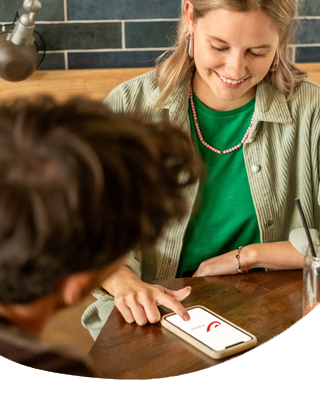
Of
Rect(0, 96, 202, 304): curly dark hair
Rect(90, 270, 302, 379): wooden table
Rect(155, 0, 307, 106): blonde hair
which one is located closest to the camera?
Rect(0, 96, 202, 304): curly dark hair

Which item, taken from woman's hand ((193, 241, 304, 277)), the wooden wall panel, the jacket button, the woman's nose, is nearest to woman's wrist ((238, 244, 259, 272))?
woman's hand ((193, 241, 304, 277))

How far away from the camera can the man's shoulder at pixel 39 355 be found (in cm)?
25

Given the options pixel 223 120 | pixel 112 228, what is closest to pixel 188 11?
pixel 223 120

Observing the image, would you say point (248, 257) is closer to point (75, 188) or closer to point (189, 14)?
point (189, 14)

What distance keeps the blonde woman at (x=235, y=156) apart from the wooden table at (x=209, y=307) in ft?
0.30

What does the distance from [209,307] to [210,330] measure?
49 mm

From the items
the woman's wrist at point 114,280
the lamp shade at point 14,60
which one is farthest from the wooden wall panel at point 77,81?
the woman's wrist at point 114,280

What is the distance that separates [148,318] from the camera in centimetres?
38

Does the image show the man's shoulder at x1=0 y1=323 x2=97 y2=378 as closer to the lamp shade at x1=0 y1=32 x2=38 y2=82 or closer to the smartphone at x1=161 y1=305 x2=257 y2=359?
the smartphone at x1=161 y1=305 x2=257 y2=359

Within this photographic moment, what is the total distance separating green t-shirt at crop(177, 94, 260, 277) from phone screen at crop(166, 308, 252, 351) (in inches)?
8.6

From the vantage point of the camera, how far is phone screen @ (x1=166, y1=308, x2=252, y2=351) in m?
0.35

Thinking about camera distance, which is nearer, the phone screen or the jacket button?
the phone screen

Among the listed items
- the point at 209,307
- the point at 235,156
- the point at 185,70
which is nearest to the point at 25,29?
the point at 185,70

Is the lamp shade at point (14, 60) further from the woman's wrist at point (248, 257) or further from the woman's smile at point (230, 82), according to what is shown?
the woman's wrist at point (248, 257)
